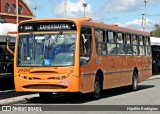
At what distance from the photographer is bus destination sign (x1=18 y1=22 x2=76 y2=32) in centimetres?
1548

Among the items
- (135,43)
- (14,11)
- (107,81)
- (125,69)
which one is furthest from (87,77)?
(14,11)

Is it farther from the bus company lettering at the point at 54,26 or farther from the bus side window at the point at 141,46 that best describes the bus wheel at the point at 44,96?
the bus side window at the point at 141,46

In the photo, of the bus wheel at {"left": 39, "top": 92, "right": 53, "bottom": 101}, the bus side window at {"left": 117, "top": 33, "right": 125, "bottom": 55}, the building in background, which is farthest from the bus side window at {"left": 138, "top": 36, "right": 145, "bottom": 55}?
the building in background

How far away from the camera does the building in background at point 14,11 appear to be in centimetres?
6681

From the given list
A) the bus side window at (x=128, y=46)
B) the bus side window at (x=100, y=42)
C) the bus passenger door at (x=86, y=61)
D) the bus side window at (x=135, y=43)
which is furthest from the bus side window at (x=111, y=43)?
the bus side window at (x=135, y=43)

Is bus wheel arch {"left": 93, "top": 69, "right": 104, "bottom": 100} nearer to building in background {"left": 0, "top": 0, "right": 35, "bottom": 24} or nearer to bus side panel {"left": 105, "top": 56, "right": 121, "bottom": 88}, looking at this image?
bus side panel {"left": 105, "top": 56, "right": 121, "bottom": 88}

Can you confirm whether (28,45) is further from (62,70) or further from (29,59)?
(62,70)

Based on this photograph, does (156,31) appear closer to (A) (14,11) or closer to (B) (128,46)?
(A) (14,11)

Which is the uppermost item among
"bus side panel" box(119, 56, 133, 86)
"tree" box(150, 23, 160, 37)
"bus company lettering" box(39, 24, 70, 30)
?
"tree" box(150, 23, 160, 37)

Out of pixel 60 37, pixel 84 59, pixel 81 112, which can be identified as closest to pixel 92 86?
pixel 84 59

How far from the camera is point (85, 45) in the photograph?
15.7 meters

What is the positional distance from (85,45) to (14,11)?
54683 mm

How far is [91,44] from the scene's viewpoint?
643 inches

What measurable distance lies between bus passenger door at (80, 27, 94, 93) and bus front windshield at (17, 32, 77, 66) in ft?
1.42
